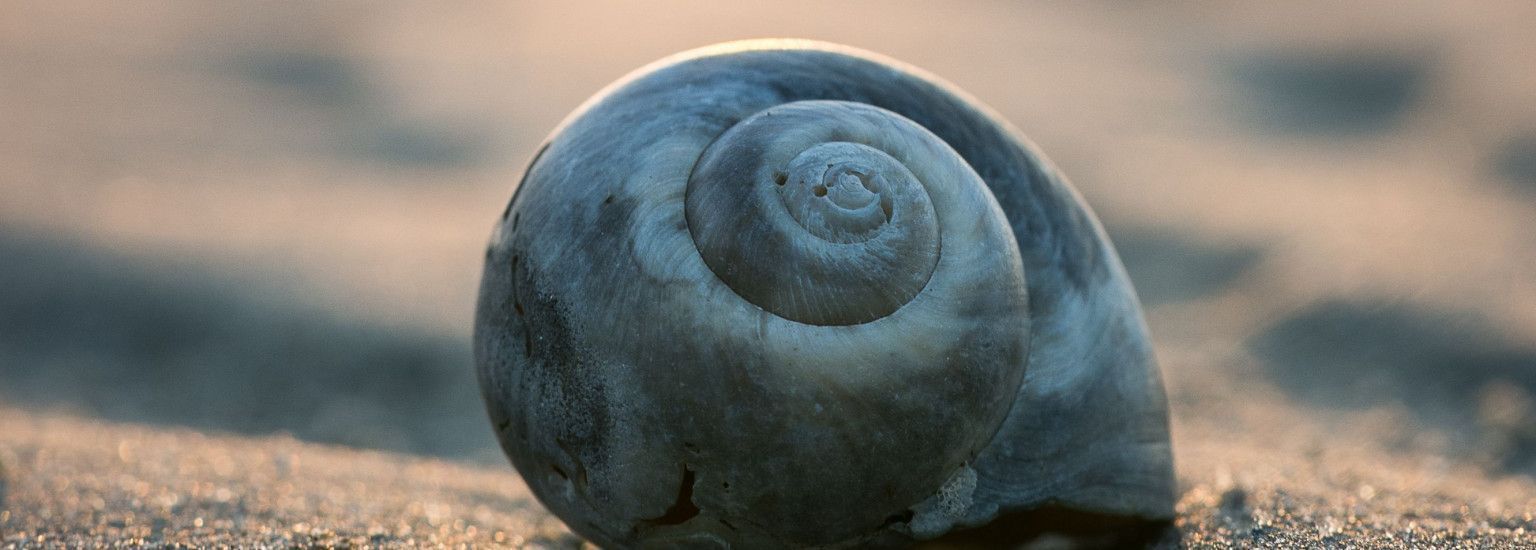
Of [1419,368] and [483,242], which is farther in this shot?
[483,242]

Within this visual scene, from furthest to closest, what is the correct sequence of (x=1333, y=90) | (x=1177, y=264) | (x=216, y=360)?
(x=1333, y=90), (x=1177, y=264), (x=216, y=360)

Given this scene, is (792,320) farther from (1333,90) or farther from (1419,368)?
(1333,90)

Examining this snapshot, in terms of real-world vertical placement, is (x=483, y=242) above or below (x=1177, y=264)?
below

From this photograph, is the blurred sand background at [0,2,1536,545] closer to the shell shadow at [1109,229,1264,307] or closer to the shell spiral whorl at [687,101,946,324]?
the shell shadow at [1109,229,1264,307]

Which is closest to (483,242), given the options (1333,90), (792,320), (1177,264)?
(1177,264)

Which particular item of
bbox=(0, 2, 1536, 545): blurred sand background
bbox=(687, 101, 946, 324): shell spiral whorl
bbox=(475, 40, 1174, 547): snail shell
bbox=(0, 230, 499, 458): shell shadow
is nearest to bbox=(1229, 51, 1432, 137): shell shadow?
bbox=(0, 2, 1536, 545): blurred sand background

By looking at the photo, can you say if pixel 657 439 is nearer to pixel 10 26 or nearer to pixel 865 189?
pixel 865 189

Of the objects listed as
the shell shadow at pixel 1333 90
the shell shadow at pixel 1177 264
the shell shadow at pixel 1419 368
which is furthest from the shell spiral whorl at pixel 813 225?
the shell shadow at pixel 1333 90

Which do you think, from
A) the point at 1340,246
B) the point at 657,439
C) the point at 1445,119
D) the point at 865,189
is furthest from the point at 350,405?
the point at 1445,119
